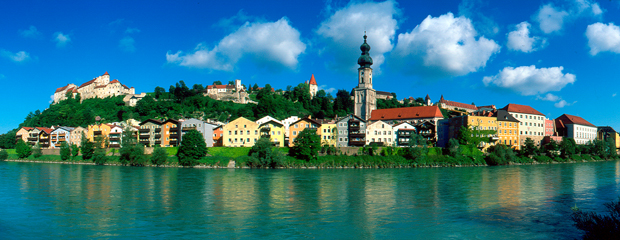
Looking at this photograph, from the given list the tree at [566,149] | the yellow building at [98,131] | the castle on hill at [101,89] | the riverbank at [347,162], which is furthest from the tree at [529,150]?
the castle on hill at [101,89]

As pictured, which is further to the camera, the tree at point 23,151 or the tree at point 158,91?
the tree at point 158,91

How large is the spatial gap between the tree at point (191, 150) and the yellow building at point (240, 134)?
27.9ft

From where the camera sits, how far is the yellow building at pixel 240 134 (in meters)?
60.5

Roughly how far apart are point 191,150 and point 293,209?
33.1 meters

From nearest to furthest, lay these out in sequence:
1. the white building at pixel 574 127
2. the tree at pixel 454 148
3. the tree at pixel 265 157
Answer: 1. the tree at pixel 265 157
2. the tree at pixel 454 148
3. the white building at pixel 574 127

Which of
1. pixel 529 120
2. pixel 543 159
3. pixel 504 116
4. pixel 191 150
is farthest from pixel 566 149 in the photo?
pixel 191 150

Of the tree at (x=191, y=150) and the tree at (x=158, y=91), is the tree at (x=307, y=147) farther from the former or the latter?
the tree at (x=158, y=91)

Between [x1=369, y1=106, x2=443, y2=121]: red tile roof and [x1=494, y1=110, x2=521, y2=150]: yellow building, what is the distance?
1108 centimetres

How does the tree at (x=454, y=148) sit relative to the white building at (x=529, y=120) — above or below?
below

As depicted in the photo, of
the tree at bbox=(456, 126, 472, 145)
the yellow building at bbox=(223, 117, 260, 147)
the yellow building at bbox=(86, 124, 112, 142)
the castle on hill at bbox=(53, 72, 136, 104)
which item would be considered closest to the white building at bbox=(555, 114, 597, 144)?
the tree at bbox=(456, 126, 472, 145)

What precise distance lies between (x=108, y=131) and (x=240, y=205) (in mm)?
63314

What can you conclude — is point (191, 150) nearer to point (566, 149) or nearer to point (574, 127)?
point (566, 149)

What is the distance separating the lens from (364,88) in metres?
91.6

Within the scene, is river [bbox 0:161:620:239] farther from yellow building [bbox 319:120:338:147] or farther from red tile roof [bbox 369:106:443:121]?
red tile roof [bbox 369:106:443:121]
